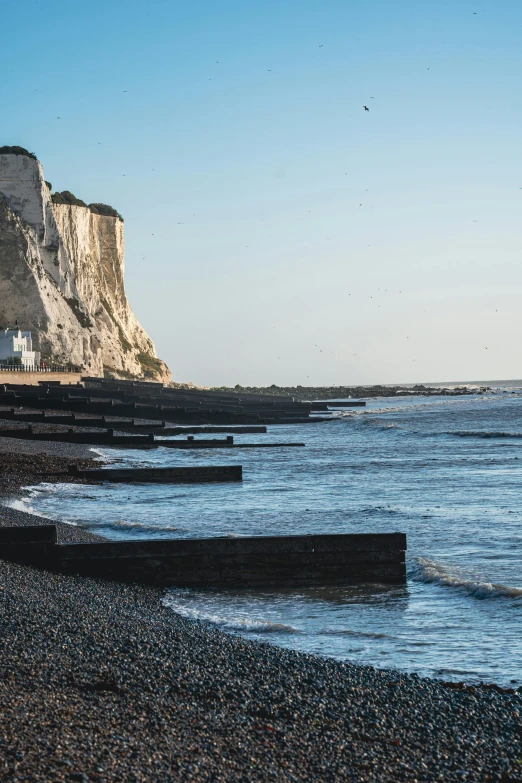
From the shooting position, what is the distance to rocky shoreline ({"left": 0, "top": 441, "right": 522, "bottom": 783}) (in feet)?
14.0

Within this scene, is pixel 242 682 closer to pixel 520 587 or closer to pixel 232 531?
pixel 520 587

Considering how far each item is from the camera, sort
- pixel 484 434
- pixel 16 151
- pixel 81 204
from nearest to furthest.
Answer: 1. pixel 484 434
2. pixel 16 151
3. pixel 81 204

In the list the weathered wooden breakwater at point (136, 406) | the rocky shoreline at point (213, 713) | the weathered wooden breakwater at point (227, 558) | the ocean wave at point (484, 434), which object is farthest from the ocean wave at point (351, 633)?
the ocean wave at point (484, 434)

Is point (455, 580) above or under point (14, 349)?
under

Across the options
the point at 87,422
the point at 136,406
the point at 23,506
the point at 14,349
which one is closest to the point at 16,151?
the point at 14,349

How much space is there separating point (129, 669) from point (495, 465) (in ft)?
69.4

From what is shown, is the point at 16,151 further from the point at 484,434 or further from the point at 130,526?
the point at 130,526

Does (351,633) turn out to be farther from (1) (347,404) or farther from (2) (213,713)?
(1) (347,404)

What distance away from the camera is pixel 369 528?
516 inches

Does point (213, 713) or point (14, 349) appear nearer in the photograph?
point (213, 713)

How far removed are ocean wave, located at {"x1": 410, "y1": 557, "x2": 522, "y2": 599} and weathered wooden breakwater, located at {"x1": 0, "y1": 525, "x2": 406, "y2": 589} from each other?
0.99 feet

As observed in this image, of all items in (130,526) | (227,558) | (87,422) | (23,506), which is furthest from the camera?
(87,422)

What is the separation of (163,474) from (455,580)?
11.2 metres

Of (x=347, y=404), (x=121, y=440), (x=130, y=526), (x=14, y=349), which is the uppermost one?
(x=14, y=349)
